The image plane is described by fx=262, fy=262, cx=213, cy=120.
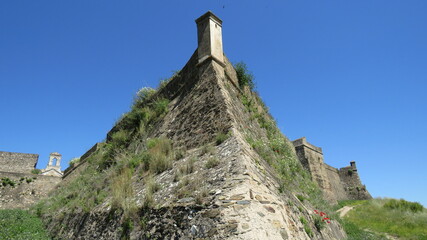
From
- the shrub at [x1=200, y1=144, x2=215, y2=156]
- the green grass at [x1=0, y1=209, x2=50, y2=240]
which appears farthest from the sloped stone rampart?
the shrub at [x1=200, y1=144, x2=215, y2=156]

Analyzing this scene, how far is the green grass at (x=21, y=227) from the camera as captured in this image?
22.5ft

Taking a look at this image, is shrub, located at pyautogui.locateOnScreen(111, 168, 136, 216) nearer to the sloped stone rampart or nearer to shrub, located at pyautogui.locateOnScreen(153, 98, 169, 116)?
shrub, located at pyautogui.locateOnScreen(153, 98, 169, 116)

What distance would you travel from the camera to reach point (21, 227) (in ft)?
25.5

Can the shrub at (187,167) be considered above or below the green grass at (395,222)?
above

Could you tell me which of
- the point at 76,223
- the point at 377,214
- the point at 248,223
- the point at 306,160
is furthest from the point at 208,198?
the point at 306,160

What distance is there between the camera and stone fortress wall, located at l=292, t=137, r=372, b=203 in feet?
75.1

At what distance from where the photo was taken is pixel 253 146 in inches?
249

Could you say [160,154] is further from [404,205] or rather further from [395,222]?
[404,205]

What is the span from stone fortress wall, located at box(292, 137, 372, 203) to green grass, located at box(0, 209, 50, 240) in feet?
64.2

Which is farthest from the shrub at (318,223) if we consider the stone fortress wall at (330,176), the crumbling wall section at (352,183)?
the crumbling wall section at (352,183)

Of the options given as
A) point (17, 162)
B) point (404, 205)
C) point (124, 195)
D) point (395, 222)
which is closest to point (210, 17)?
point (124, 195)

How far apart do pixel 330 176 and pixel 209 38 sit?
2300cm

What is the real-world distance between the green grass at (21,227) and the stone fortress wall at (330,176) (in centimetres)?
1956

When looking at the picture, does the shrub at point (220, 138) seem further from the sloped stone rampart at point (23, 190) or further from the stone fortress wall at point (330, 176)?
the stone fortress wall at point (330, 176)
